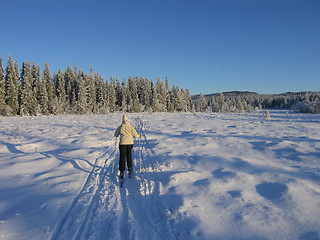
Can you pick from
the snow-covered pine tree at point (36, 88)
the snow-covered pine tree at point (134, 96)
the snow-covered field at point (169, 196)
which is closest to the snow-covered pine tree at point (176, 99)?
the snow-covered pine tree at point (134, 96)

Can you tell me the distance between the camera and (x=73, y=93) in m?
52.6

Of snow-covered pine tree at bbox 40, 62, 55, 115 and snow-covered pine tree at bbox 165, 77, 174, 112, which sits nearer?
snow-covered pine tree at bbox 40, 62, 55, 115

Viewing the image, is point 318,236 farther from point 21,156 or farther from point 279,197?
point 21,156

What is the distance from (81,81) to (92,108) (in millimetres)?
8266

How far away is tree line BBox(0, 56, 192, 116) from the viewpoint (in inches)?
1657

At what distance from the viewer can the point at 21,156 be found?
8.31 metres

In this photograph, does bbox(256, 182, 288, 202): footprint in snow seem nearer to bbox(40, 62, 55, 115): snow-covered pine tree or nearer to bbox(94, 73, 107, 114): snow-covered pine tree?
bbox(40, 62, 55, 115): snow-covered pine tree

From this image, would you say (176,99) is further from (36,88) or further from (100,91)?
(36,88)

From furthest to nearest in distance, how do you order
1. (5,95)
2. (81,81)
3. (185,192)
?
(81,81)
(5,95)
(185,192)

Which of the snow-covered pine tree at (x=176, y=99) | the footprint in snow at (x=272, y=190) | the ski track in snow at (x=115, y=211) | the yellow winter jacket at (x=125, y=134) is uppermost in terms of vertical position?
the snow-covered pine tree at (x=176, y=99)

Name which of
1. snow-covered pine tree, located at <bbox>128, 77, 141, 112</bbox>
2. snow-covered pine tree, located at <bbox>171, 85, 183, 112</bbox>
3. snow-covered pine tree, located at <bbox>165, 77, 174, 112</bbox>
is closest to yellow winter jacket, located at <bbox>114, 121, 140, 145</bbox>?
snow-covered pine tree, located at <bbox>128, 77, 141, 112</bbox>

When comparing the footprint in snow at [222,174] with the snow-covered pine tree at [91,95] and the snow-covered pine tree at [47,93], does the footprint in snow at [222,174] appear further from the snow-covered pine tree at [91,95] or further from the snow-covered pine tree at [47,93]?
the snow-covered pine tree at [91,95]

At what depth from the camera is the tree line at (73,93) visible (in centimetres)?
4208

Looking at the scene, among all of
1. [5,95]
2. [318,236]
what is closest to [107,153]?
[318,236]
